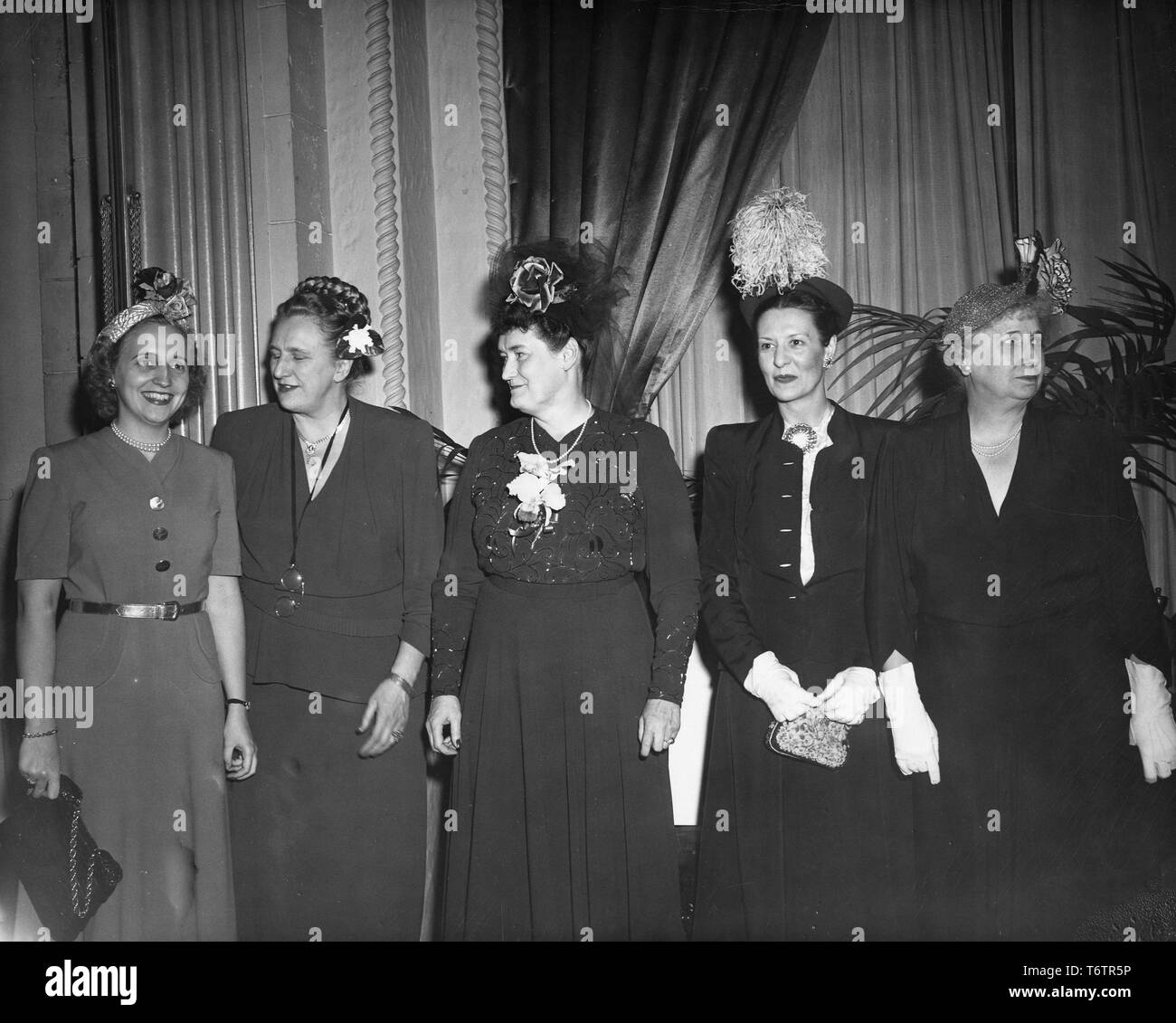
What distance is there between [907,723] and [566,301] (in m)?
1.47

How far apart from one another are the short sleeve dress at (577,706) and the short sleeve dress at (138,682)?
65 centimetres

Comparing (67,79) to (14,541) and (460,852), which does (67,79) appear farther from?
(460,852)

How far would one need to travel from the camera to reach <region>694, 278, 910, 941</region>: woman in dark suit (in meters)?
2.59

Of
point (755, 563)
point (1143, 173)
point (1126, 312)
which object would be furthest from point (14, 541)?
point (1143, 173)

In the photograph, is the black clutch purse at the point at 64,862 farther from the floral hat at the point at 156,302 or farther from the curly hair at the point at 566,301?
the curly hair at the point at 566,301

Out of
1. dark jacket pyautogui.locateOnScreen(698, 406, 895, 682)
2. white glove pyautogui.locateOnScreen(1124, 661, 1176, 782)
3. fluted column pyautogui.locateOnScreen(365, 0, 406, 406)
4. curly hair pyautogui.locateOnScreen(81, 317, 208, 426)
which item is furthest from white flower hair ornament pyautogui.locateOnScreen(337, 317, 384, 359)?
white glove pyautogui.locateOnScreen(1124, 661, 1176, 782)

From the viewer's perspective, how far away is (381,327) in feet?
11.8

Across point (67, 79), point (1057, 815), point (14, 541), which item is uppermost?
point (67, 79)

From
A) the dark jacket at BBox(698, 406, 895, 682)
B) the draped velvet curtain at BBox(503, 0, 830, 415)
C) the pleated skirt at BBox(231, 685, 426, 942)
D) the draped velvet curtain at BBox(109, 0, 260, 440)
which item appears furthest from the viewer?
the draped velvet curtain at BBox(503, 0, 830, 415)

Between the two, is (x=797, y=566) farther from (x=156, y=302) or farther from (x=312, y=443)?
(x=156, y=302)

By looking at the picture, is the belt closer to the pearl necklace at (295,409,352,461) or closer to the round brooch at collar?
the pearl necklace at (295,409,352,461)

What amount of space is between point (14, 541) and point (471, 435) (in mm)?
1672

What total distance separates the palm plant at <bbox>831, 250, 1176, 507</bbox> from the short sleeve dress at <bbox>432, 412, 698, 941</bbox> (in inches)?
42.1
